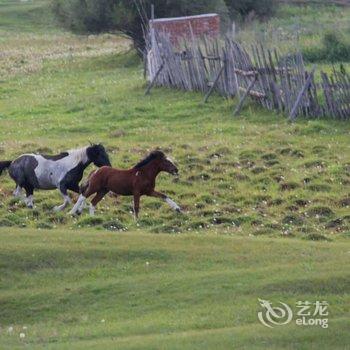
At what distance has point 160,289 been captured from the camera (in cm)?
1414

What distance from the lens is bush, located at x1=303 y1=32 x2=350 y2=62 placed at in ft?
115

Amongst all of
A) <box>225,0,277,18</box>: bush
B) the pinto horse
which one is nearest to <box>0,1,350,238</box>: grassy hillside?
the pinto horse

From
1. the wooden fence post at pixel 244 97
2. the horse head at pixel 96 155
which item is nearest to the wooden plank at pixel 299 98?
the wooden fence post at pixel 244 97

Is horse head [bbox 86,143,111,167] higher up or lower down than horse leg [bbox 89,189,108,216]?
higher up

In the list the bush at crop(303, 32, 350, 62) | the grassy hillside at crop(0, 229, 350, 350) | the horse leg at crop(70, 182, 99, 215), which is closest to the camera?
the grassy hillside at crop(0, 229, 350, 350)

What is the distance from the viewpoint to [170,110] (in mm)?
30172

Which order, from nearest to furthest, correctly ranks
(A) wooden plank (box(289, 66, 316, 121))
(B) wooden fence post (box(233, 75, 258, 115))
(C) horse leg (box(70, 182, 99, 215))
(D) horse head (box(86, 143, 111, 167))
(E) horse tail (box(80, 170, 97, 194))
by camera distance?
(C) horse leg (box(70, 182, 99, 215)) < (E) horse tail (box(80, 170, 97, 194)) < (D) horse head (box(86, 143, 111, 167)) < (A) wooden plank (box(289, 66, 316, 121)) < (B) wooden fence post (box(233, 75, 258, 115))

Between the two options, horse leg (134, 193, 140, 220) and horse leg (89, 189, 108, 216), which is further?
horse leg (89, 189, 108, 216)

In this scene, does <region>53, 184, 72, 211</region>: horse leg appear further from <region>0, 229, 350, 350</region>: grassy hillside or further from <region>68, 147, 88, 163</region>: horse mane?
<region>0, 229, 350, 350</region>: grassy hillside

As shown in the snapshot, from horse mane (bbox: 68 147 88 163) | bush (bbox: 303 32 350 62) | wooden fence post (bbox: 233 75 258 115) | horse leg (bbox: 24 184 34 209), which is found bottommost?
bush (bbox: 303 32 350 62)

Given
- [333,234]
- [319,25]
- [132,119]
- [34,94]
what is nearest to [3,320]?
[333,234]

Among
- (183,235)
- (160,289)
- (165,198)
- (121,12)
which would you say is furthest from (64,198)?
(121,12)

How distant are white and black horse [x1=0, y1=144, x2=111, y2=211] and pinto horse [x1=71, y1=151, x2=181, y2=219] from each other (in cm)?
64

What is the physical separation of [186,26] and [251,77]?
41.0 feet
